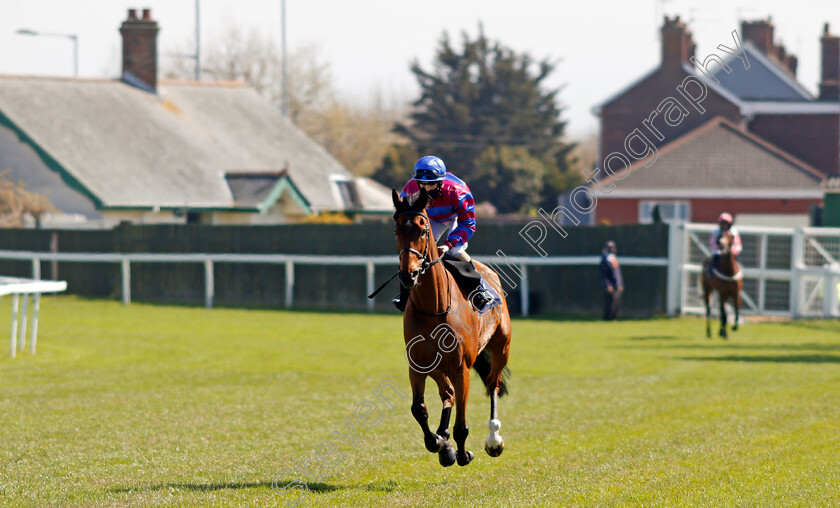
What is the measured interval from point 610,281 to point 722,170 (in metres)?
20.0

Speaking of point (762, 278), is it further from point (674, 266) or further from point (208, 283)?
point (208, 283)

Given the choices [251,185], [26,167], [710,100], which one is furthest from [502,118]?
[26,167]

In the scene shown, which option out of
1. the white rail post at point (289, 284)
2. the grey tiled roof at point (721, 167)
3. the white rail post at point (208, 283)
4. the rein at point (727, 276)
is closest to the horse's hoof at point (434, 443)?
the rein at point (727, 276)

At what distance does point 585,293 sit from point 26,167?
1872 centimetres

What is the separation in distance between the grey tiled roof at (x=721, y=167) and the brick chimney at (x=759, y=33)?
385 inches

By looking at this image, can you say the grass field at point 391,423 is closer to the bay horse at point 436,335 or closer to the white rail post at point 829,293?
the bay horse at point 436,335

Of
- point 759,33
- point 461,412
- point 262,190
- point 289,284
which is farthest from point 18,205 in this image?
point 759,33

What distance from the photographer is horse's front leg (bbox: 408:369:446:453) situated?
24.4 ft

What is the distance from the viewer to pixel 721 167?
4169cm

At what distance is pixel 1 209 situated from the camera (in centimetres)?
3172

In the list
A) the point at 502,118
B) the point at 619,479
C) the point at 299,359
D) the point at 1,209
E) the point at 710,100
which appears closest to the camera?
the point at 619,479

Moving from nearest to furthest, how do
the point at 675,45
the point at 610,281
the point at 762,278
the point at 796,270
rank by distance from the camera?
the point at 610,281
the point at 796,270
the point at 762,278
the point at 675,45

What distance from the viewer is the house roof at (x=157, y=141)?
3338 cm

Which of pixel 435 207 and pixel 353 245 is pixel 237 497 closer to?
pixel 435 207
